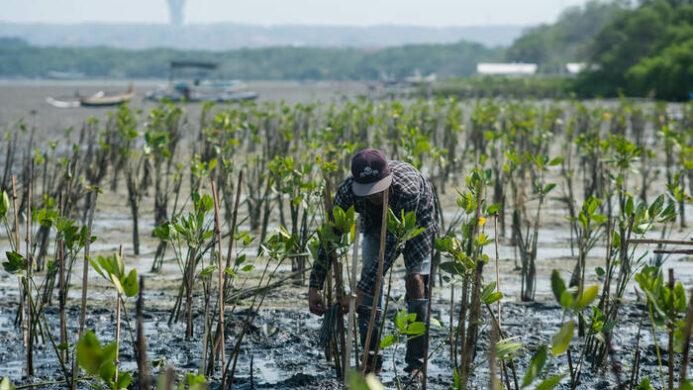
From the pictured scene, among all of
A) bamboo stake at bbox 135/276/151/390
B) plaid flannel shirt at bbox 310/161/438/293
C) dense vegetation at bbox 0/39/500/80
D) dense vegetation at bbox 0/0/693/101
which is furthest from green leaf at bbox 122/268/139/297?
dense vegetation at bbox 0/39/500/80

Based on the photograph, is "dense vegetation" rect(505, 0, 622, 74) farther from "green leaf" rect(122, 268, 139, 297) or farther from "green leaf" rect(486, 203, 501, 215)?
"green leaf" rect(122, 268, 139, 297)

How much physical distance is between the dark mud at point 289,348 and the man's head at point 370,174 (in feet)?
2.48

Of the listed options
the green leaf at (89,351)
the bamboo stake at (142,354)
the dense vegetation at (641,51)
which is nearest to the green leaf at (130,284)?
the bamboo stake at (142,354)

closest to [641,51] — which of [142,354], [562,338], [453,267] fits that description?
[453,267]

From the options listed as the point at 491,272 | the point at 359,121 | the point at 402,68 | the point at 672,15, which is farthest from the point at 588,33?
the point at 491,272

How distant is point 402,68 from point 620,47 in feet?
284

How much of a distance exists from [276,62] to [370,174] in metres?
132

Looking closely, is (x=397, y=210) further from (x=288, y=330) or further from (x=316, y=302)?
(x=288, y=330)

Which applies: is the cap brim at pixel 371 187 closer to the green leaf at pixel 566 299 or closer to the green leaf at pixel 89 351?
the green leaf at pixel 566 299

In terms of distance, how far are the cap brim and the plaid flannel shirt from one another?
0.11 metres

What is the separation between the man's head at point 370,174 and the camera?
10.5 ft

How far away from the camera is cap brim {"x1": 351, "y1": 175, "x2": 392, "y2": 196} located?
10.5 ft

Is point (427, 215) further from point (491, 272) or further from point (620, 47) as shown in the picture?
point (620, 47)

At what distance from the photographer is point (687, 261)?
19.7 feet
